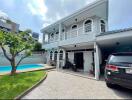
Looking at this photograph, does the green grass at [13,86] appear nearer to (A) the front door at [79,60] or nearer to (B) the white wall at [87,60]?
(B) the white wall at [87,60]

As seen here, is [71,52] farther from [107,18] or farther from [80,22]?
[107,18]

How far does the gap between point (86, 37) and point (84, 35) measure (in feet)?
1.30

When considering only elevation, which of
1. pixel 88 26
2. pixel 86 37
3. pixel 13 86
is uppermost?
pixel 88 26

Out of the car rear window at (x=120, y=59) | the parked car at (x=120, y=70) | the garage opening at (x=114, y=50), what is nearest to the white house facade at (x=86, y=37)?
the garage opening at (x=114, y=50)

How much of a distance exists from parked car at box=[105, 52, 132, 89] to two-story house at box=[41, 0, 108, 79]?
10.6 feet

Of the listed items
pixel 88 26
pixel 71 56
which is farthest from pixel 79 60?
pixel 88 26

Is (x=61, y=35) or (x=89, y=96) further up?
(x=61, y=35)

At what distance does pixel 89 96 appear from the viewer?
494 cm

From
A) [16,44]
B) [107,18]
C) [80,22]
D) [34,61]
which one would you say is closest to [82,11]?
[80,22]

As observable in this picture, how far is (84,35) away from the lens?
10062 millimetres

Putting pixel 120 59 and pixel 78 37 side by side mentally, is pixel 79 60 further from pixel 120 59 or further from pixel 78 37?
pixel 120 59

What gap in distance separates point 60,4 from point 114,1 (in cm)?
604

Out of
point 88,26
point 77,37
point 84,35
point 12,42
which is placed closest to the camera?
point 12,42

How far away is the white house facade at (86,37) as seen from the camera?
28.9ft
